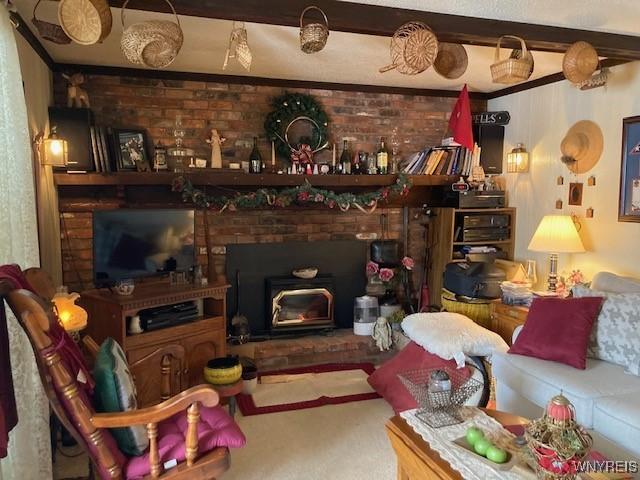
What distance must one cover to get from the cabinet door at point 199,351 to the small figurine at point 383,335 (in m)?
1.41

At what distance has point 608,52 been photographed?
296 cm

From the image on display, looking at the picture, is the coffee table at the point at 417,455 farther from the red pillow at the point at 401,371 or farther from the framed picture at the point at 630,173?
the framed picture at the point at 630,173

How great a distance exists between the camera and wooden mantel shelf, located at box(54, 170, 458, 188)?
357 centimetres

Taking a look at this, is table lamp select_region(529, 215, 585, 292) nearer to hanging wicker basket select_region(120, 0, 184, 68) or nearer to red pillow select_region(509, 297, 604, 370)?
red pillow select_region(509, 297, 604, 370)

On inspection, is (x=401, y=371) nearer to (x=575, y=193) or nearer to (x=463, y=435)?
(x=463, y=435)

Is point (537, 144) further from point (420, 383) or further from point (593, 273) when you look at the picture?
point (420, 383)

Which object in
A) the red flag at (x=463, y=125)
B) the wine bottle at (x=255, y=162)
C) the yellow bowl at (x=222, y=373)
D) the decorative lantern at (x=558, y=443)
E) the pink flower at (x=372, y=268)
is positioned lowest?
the yellow bowl at (x=222, y=373)

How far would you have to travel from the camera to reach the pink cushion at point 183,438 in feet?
5.96

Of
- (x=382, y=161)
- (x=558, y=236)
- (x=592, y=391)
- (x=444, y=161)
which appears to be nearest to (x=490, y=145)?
(x=444, y=161)

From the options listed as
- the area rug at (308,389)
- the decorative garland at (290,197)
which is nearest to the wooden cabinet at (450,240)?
the decorative garland at (290,197)

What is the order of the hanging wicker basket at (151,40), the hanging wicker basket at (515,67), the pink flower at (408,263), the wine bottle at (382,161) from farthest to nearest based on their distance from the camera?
the pink flower at (408,263) → the wine bottle at (382,161) → the hanging wicker basket at (515,67) → the hanging wicker basket at (151,40)

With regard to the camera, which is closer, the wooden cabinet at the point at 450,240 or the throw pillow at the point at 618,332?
the throw pillow at the point at 618,332

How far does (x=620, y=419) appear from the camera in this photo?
227 cm

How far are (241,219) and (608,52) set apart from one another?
9.59 feet
